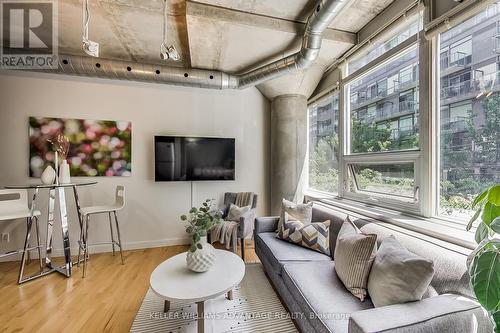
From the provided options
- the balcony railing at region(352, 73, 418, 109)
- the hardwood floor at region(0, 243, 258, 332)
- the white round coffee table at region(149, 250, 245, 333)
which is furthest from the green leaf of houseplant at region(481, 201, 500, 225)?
the hardwood floor at region(0, 243, 258, 332)

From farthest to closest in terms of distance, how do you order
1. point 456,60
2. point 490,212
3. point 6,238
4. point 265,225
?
point 6,238
point 265,225
point 456,60
point 490,212

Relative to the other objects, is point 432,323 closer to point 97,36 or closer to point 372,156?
point 372,156

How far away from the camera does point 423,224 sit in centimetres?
Result: 175

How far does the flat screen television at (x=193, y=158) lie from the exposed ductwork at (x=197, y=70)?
2.89ft

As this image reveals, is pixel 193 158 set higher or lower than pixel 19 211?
higher

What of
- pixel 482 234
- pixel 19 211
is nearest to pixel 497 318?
pixel 482 234

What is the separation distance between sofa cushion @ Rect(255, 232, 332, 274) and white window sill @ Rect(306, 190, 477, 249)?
26.4 inches

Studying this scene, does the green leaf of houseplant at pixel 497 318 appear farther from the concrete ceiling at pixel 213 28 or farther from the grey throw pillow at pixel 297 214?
the concrete ceiling at pixel 213 28

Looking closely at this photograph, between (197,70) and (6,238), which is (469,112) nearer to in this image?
(197,70)

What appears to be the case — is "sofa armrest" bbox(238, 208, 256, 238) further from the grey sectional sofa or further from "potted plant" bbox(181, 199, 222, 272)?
"potted plant" bbox(181, 199, 222, 272)

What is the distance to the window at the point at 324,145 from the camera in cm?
331

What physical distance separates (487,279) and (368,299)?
2.56 feet

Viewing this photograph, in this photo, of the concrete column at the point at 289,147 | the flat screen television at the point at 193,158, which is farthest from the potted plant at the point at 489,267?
the flat screen television at the point at 193,158

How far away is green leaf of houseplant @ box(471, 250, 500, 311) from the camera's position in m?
0.78
